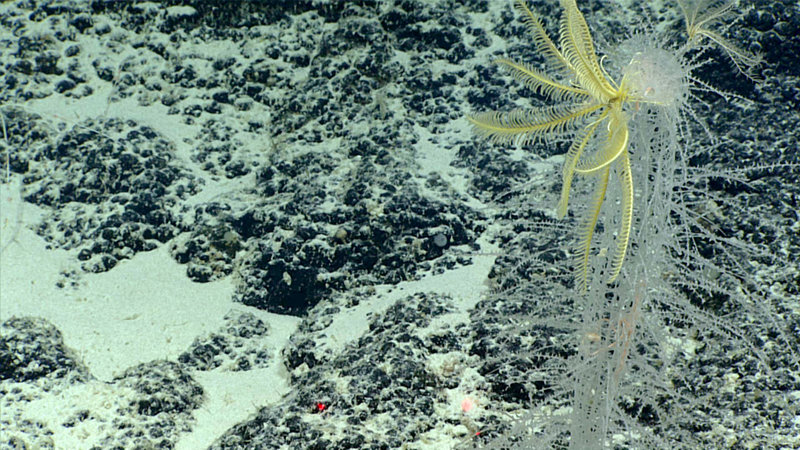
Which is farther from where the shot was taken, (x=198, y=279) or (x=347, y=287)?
(x=198, y=279)

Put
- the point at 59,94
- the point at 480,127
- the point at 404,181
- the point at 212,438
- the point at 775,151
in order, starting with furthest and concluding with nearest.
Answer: the point at 59,94 → the point at 404,181 → the point at 775,151 → the point at 212,438 → the point at 480,127

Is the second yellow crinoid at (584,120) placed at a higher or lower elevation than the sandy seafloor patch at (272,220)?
higher

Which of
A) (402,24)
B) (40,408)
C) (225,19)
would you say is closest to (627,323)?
(40,408)

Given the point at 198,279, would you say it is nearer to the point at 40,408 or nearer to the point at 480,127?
the point at 40,408

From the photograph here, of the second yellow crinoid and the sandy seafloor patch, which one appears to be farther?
the sandy seafloor patch

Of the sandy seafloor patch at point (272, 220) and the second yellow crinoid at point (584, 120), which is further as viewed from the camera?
the sandy seafloor patch at point (272, 220)

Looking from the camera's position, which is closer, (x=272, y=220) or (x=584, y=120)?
(x=584, y=120)

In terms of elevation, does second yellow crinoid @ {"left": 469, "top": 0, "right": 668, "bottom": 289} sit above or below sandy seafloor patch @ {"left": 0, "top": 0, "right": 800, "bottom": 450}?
above

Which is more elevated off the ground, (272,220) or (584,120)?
(584,120)
